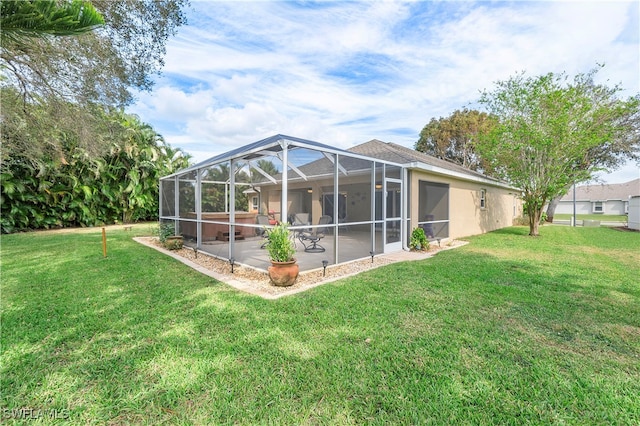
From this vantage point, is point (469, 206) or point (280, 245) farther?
point (469, 206)

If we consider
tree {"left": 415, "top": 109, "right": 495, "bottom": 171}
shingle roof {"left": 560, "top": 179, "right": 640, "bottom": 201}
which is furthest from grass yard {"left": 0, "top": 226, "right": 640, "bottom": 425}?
shingle roof {"left": 560, "top": 179, "right": 640, "bottom": 201}

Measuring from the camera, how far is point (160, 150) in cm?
2016

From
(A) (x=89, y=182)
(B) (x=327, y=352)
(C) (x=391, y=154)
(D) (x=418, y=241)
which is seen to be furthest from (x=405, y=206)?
(A) (x=89, y=182)

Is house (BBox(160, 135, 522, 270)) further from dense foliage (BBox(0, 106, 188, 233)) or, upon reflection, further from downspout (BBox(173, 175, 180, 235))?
dense foliage (BBox(0, 106, 188, 233))

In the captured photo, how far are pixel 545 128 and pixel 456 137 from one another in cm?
1508

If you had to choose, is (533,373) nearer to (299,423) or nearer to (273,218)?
(299,423)

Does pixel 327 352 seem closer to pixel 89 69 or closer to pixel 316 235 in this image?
pixel 316 235

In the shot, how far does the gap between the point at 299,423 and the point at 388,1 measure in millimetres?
9339

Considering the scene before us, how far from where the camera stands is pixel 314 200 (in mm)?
8992

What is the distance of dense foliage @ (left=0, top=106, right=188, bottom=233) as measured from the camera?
13984 millimetres

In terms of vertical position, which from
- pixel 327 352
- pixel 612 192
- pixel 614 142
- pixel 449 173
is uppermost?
pixel 614 142

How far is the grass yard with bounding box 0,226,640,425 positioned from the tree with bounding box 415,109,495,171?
2260cm

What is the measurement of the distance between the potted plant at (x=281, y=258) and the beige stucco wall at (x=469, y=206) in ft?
18.9

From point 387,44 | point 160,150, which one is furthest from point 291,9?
point 160,150
